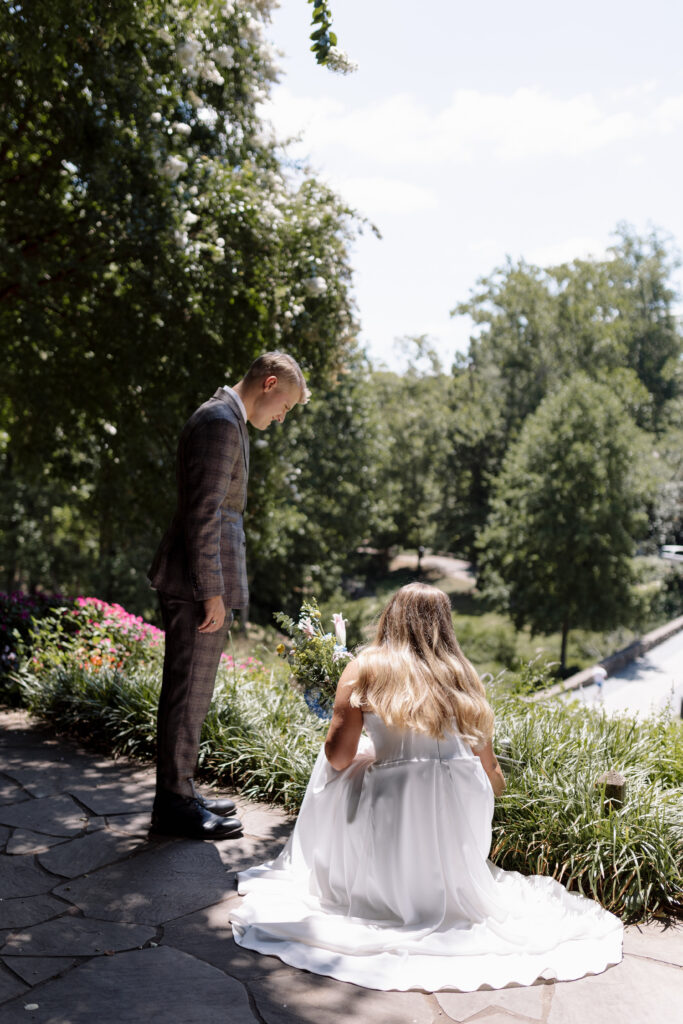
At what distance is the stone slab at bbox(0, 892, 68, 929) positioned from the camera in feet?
9.52

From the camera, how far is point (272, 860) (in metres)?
3.53

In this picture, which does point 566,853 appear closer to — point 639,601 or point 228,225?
point 228,225

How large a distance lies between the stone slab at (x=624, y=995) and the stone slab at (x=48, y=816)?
2209 millimetres

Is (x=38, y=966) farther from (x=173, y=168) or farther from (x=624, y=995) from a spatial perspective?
(x=173, y=168)

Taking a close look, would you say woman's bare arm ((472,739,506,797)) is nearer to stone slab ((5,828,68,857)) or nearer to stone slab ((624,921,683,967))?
stone slab ((624,921,683,967))

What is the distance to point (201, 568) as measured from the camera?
349 cm

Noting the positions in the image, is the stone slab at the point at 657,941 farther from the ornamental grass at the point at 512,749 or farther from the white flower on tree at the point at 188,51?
the white flower on tree at the point at 188,51

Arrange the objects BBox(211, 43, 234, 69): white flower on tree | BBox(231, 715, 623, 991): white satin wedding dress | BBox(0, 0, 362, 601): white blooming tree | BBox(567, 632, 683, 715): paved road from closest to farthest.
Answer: BBox(231, 715, 623, 991): white satin wedding dress < BBox(211, 43, 234, 69): white flower on tree < BBox(0, 0, 362, 601): white blooming tree < BBox(567, 632, 683, 715): paved road

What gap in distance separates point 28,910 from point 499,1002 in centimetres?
165

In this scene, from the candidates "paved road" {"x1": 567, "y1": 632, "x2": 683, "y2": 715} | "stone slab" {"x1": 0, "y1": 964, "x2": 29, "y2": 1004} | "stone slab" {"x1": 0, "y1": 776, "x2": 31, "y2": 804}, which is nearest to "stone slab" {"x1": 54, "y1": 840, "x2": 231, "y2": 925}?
"stone slab" {"x1": 0, "y1": 964, "x2": 29, "y2": 1004}

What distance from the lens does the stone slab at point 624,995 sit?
2.49 meters

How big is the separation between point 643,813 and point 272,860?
5.14ft

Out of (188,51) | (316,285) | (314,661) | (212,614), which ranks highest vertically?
(188,51)

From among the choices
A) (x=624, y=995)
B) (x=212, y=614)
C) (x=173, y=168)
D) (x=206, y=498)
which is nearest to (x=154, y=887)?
(x=212, y=614)
